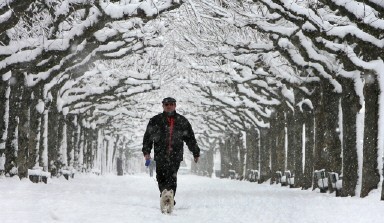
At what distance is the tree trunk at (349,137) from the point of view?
15594mm

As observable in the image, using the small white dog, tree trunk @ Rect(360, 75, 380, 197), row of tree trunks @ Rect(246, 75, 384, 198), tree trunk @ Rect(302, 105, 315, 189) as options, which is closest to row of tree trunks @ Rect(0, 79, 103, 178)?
row of tree trunks @ Rect(246, 75, 384, 198)

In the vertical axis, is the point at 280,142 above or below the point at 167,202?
above

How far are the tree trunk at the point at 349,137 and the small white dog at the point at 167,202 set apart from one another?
22.9 ft

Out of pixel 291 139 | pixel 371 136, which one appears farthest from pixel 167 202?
pixel 291 139

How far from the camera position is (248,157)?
44344 mm

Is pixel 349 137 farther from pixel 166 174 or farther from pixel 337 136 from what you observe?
pixel 166 174

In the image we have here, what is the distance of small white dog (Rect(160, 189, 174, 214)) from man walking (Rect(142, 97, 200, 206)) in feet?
0.83

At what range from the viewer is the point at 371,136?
46.6 ft

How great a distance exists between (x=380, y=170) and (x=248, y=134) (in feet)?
94.6

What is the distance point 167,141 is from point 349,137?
685 centimetres

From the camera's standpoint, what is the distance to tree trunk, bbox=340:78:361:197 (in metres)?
15.6

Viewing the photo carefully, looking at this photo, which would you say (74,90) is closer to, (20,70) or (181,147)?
(20,70)

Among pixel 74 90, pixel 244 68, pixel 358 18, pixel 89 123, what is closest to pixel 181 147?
pixel 358 18

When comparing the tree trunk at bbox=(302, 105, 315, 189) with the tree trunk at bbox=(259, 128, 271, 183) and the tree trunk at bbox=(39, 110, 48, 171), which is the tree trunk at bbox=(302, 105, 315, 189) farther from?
the tree trunk at bbox=(259, 128, 271, 183)
